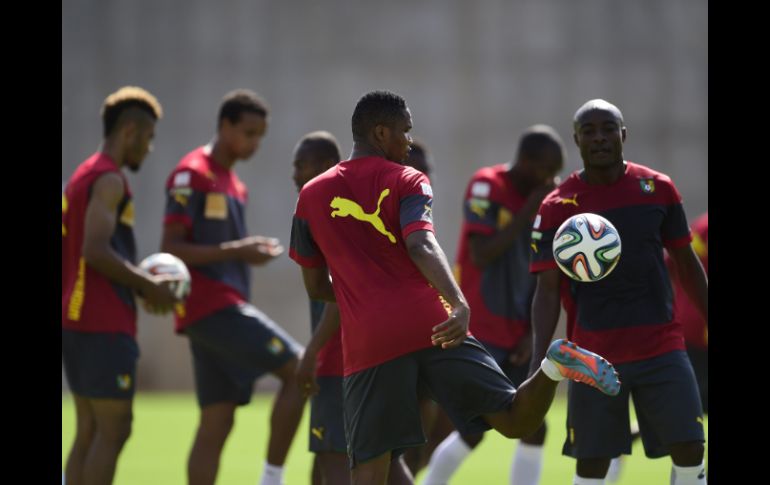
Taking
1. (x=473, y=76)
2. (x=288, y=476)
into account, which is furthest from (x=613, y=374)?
(x=473, y=76)

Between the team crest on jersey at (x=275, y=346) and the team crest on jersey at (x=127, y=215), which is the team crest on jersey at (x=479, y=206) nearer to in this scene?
the team crest on jersey at (x=275, y=346)

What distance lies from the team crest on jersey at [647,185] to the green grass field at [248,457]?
3.76m

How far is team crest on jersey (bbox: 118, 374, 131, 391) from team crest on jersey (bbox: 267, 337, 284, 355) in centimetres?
105

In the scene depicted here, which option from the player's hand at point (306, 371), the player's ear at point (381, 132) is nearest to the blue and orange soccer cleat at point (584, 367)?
the player's ear at point (381, 132)

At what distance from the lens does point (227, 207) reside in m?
8.17

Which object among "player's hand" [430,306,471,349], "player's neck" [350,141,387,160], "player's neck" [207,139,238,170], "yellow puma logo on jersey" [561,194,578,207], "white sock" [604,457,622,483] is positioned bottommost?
"white sock" [604,457,622,483]

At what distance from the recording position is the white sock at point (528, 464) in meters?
8.15

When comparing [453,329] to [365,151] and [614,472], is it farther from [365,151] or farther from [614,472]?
[614,472]

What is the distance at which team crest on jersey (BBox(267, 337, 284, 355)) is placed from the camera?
7668 mm

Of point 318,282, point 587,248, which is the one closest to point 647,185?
point 587,248

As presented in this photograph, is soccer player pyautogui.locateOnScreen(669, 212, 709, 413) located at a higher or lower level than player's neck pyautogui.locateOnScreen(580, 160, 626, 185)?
lower

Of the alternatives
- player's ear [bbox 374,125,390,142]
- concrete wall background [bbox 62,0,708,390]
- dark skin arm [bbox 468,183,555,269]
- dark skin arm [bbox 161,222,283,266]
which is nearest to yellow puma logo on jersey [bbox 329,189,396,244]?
player's ear [bbox 374,125,390,142]

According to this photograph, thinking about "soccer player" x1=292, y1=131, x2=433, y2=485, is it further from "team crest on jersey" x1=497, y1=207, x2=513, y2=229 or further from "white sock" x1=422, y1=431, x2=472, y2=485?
"team crest on jersey" x1=497, y1=207, x2=513, y2=229

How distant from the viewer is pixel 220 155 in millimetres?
8328
